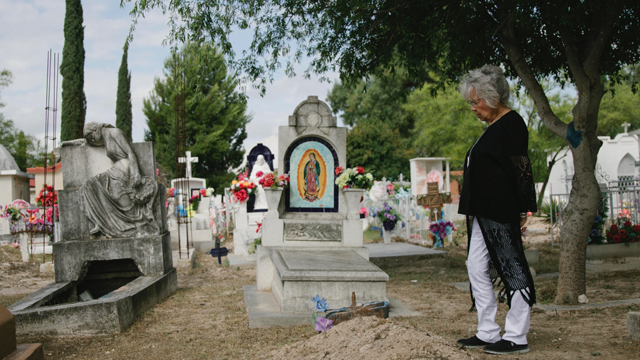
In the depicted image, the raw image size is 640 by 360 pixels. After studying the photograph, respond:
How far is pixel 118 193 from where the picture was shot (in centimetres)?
650

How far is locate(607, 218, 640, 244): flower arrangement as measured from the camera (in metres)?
8.45

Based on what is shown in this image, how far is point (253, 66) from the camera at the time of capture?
814 cm

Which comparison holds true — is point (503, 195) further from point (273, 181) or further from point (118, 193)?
point (118, 193)

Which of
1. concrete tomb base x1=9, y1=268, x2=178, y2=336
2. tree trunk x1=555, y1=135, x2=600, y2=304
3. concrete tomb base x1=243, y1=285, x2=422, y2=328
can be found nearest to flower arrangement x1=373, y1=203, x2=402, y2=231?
concrete tomb base x1=243, y1=285, x2=422, y2=328

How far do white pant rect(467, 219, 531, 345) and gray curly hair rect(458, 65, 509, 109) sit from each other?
0.84 metres

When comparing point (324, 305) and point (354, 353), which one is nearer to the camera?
point (354, 353)

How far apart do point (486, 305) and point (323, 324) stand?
Answer: 130 centimetres

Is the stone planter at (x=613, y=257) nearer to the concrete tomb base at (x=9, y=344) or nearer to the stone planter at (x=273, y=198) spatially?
the stone planter at (x=273, y=198)

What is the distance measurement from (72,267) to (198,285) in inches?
82.2

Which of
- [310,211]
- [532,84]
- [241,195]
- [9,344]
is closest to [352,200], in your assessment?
[310,211]

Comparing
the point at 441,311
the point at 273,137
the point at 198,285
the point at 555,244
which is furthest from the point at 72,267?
the point at 273,137

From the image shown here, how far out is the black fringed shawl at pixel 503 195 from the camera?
307 cm

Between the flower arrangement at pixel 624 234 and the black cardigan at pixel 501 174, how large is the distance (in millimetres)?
6490

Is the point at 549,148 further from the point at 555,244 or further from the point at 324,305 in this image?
the point at 324,305
